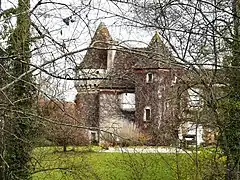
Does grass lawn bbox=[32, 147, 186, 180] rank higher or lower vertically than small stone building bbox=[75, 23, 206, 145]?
→ lower

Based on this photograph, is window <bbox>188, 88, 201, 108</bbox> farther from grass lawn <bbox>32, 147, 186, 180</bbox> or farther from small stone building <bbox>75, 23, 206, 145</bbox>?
grass lawn <bbox>32, 147, 186, 180</bbox>

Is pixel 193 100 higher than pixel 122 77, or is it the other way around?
pixel 122 77

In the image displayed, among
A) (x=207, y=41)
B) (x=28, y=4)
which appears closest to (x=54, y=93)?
(x=28, y=4)

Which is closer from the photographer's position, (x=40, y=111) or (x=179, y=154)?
(x=40, y=111)

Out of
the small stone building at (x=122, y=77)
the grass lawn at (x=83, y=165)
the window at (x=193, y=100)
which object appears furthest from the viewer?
the window at (x=193, y=100)

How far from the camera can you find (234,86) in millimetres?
6688

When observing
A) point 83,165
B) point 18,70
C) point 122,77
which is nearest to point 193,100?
point 83,165

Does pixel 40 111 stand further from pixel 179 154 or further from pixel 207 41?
pixel 179 154

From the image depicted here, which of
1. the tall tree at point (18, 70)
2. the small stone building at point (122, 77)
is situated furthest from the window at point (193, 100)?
the tall tree at point (18, 70)

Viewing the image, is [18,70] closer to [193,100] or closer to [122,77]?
[122,77]

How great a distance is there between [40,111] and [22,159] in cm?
235

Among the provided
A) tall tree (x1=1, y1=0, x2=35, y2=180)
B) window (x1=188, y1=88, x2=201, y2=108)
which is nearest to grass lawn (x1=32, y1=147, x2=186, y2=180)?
tall tree (x1=1, y1=0, x2=35, y2=180)

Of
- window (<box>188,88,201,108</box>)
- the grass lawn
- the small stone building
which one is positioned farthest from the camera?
window (<box>188,88,201,108</box>)

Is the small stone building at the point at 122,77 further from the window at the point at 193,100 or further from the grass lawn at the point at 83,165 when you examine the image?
the grass lawn at the point at 83,165
